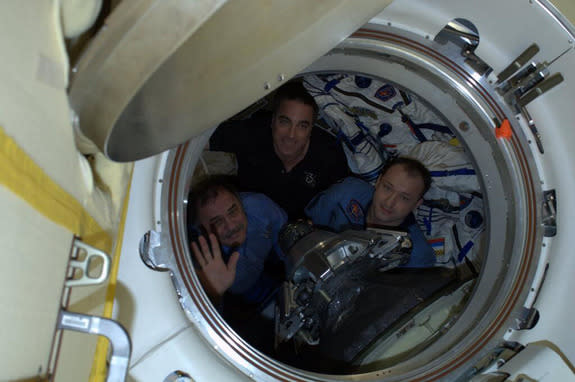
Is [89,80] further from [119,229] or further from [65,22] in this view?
[119,229]

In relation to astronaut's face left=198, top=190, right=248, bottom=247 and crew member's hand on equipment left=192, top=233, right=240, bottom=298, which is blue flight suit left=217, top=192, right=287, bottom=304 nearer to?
astronaut's face left=198, top=190, right=248, bottom=247

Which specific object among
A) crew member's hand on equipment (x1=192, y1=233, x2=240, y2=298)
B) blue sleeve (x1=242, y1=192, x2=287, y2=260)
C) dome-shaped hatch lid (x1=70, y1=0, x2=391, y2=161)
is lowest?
crew member's hand on equipment (x1=192, y1=233, x2=240, y2=298)

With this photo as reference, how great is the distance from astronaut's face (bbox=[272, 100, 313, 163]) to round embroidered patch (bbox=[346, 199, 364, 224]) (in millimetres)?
375

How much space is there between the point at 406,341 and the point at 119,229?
1036 mm

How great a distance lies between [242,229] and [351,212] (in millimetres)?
519

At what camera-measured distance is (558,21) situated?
1068mm

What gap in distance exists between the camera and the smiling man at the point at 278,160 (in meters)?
2.34

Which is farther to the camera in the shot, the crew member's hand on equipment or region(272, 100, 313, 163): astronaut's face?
region(272, 100, 313, 163): astronaut's face

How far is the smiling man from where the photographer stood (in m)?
2.34

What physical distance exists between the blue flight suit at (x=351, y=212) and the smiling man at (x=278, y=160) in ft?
0.37

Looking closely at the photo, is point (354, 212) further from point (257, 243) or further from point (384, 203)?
point (257, 243)

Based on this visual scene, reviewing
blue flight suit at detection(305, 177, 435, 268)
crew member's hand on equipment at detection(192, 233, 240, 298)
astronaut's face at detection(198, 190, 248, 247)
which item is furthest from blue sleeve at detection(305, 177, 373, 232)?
crew member's hand on equipment at detection(192, 233, 240, 298)

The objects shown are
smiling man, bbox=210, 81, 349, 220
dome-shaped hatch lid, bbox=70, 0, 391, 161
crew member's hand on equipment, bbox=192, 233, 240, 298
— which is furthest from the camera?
smiling man, bbox=210, 81, 349, 220

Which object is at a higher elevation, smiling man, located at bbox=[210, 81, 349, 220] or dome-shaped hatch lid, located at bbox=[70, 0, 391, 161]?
dome-shaped hatch lid, located at bbox=[70, 0, 391, 161]
